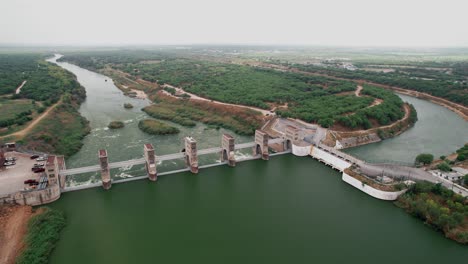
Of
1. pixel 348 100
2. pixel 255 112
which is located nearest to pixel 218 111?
pixel 255 112

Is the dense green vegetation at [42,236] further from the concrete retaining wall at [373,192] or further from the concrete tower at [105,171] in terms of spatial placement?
the concrete retaining wall at [373,192]

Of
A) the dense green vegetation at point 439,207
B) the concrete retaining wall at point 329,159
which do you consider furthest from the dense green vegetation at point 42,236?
the dense green vegetation at point 439,207

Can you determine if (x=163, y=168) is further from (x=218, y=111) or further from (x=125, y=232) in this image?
(x=218, y=111)

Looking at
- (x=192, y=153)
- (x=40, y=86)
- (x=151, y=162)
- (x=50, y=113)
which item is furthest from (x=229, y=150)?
(x=40, y=86)

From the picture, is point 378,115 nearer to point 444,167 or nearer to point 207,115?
point 444,167

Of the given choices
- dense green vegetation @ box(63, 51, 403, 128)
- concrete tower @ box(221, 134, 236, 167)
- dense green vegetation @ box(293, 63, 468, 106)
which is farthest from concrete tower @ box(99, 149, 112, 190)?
dense green vegetation @ box(293, 63, 468, 106)

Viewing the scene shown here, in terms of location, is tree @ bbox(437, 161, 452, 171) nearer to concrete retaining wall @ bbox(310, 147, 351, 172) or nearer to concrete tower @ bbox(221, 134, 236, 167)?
concrete retaining wall @ bbox(310, 147, 351, 172)
